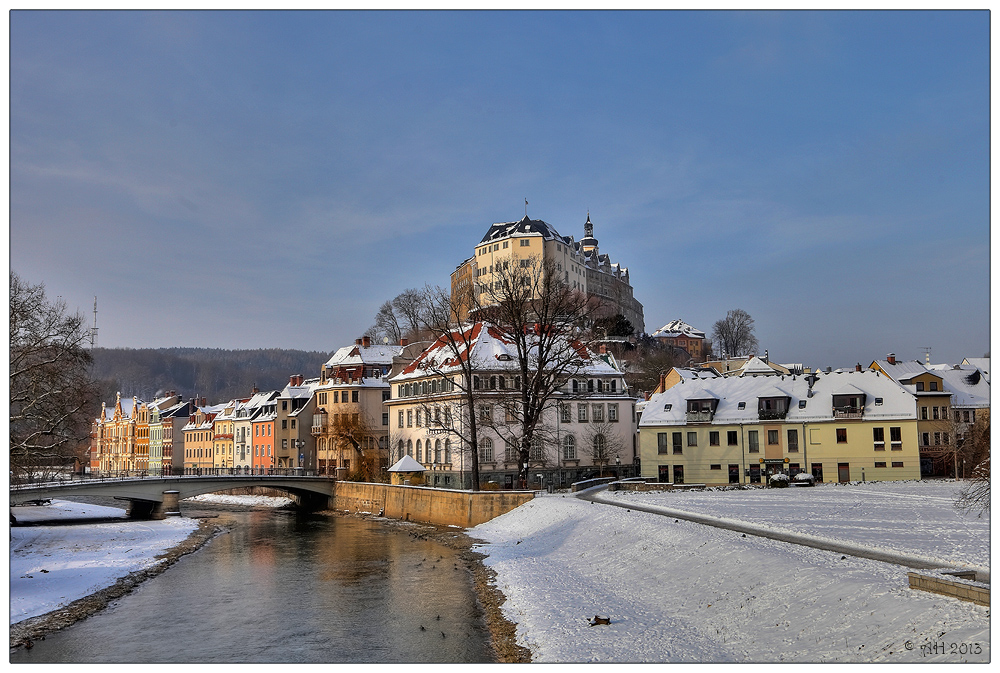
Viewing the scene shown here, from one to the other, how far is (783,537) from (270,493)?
200 ft

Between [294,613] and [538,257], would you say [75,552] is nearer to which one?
[294,613]

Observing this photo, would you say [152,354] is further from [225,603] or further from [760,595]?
[760,595]

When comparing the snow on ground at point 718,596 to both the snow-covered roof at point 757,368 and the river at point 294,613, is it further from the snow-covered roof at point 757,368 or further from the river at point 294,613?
the snow-covered roof at point 757,368

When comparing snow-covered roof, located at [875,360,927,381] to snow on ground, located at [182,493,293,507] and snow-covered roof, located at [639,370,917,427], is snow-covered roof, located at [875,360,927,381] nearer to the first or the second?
snow-covered roof, located at [639,370,917,427]

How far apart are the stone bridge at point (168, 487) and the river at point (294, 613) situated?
65.2ft

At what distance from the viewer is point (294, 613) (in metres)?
24.1

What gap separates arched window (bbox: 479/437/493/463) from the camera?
2325 inches

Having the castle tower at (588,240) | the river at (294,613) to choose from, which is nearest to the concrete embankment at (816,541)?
the river at (294,613)

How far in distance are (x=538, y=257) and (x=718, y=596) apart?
103404 millimetres

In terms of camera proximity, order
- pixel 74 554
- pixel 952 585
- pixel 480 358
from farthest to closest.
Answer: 1. pixel 480 358
2. pixel 74 554
3. pixel 952 585

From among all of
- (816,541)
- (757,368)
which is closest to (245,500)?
(757,368)

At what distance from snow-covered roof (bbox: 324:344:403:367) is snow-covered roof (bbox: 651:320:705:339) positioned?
320 ft

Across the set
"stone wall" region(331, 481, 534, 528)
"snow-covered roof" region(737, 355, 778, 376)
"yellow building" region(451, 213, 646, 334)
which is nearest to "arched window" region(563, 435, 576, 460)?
"stone wall" region(331, 481, 534, 528)

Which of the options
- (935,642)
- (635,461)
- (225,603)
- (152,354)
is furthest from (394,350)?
(152,354)
